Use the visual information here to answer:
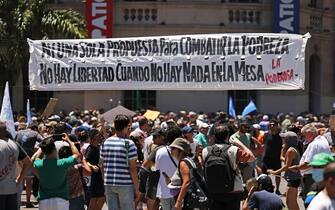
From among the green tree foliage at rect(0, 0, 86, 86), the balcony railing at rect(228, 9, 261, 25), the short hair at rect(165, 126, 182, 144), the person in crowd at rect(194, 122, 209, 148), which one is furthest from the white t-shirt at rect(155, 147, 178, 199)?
the balcony railing at rect(228, 9, 261, 25)

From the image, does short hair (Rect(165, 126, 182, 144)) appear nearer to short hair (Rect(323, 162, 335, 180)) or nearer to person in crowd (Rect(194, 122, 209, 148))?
person in crowd (Rect(194, 122, 209, 148))

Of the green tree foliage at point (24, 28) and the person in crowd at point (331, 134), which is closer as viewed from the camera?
the person in crowd at point (331, 134)

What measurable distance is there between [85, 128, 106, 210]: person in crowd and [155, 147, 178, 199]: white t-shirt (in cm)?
116

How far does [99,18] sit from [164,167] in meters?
17.5

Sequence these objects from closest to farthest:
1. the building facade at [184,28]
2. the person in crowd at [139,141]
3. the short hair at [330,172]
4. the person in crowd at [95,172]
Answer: the short hair at [330,172] → the person in crowd at [95,172] → the person in crowd at [139,141] → the building facade at [184,28]

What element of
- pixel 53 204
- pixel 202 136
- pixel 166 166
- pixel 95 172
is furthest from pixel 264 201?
pixel 202 136

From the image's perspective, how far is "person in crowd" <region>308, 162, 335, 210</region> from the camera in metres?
6.46

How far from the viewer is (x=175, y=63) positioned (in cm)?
1406

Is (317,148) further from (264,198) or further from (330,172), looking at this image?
(330,172)

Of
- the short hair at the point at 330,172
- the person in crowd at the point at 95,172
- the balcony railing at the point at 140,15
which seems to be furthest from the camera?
the balcony railing at the point at 140,15

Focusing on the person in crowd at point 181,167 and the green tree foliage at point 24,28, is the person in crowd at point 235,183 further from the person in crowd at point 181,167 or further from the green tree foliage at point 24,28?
the green tree foliage at point 24,28

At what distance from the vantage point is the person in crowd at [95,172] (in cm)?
1257

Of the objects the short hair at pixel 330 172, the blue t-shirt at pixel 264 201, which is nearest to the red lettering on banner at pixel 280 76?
the blue t-shirt at pixel 264 201

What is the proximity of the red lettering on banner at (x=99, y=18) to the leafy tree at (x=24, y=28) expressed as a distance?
0.32 meters
